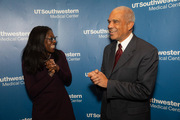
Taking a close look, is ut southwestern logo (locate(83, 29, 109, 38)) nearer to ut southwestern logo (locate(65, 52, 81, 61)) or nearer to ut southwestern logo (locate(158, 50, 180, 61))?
ut southwestern logo (locate(65, 52, 81, 61))

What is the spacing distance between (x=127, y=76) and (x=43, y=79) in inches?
41.7

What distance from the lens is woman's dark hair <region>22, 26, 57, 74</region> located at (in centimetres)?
180

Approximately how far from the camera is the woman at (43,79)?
1.79 m

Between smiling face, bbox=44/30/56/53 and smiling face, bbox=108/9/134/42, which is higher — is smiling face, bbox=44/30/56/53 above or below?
below

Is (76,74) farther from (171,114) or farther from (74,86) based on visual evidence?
(171,114)

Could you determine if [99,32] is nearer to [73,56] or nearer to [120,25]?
[73,56]

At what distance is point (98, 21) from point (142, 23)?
0.76 metres

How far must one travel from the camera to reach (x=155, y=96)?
7.52 ft

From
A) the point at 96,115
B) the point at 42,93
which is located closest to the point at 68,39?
the point at 42,93

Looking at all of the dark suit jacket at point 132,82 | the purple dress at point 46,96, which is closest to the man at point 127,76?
the dark suit jacket at point 132,82

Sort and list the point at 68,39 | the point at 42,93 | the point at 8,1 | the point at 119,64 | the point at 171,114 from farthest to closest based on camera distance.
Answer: the point at 68,39, the point at 8,1, the point at 171,114, the point at 42,93, the point at 119,64

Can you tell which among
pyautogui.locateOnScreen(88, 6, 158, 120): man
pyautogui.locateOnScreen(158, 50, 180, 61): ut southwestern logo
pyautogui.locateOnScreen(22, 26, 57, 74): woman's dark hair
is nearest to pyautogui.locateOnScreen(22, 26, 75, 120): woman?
pyautogui.locateOnScreen(22, 26, 57, 74): woman's dark hair

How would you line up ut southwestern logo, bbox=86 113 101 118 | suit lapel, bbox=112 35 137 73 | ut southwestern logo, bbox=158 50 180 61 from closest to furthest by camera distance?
suit lapel, bbox=112 35 137 73 → ut southwestern logo, bbox=158 50 180 61 → ut southwestern logo, bbox=86 113 101 118

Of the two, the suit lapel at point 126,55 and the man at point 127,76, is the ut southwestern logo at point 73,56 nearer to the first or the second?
the man at point 127,76
